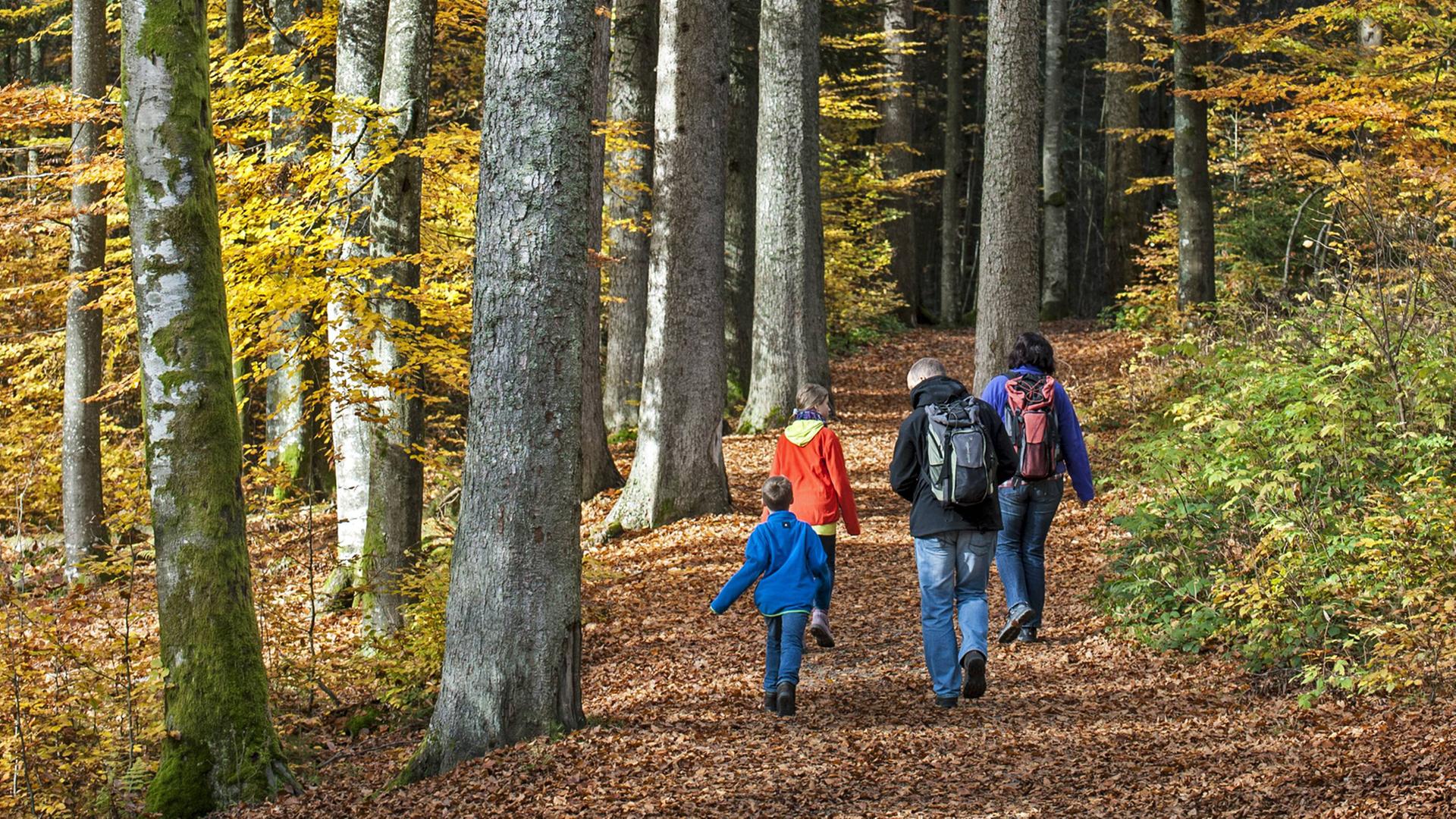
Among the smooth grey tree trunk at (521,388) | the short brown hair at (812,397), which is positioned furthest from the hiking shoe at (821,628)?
the smooth grey tree trunk at (521,388)

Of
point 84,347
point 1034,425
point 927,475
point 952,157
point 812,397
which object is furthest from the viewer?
point 952,157

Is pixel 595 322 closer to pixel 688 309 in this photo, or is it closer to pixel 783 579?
pixel 688 309

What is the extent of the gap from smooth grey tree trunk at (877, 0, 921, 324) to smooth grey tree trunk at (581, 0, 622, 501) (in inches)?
441

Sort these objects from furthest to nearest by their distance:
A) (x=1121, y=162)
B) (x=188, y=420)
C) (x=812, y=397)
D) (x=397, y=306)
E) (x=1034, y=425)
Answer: (x=1121, y=162)
(x=397, y=306)
(x=812, y=397)
(x=1034, y=425)
(x=188, y=420)

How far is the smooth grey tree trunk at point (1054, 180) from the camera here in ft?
80.9

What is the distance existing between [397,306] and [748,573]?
3.78 m

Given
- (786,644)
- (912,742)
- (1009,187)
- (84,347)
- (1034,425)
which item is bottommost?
(912,742)

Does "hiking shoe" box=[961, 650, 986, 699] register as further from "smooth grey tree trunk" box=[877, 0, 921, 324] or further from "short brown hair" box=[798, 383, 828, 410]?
"smooth grey tree trunk" box=[877, 0, 921, 324]

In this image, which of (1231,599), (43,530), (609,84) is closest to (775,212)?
(609,84)

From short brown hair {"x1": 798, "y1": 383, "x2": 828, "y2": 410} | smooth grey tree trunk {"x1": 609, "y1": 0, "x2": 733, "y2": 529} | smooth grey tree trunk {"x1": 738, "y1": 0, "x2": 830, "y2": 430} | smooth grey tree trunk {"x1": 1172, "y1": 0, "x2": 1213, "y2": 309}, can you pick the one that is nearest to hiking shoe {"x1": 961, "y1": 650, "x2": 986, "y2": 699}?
short brown hair {"x1": 798, "y1": 383, "x2": 828, "y2": 410}

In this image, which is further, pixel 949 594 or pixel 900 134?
pixel 900 134

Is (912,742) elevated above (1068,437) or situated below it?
below

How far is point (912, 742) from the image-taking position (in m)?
5.94

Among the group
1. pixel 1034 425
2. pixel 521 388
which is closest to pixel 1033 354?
pixel 1034 425
